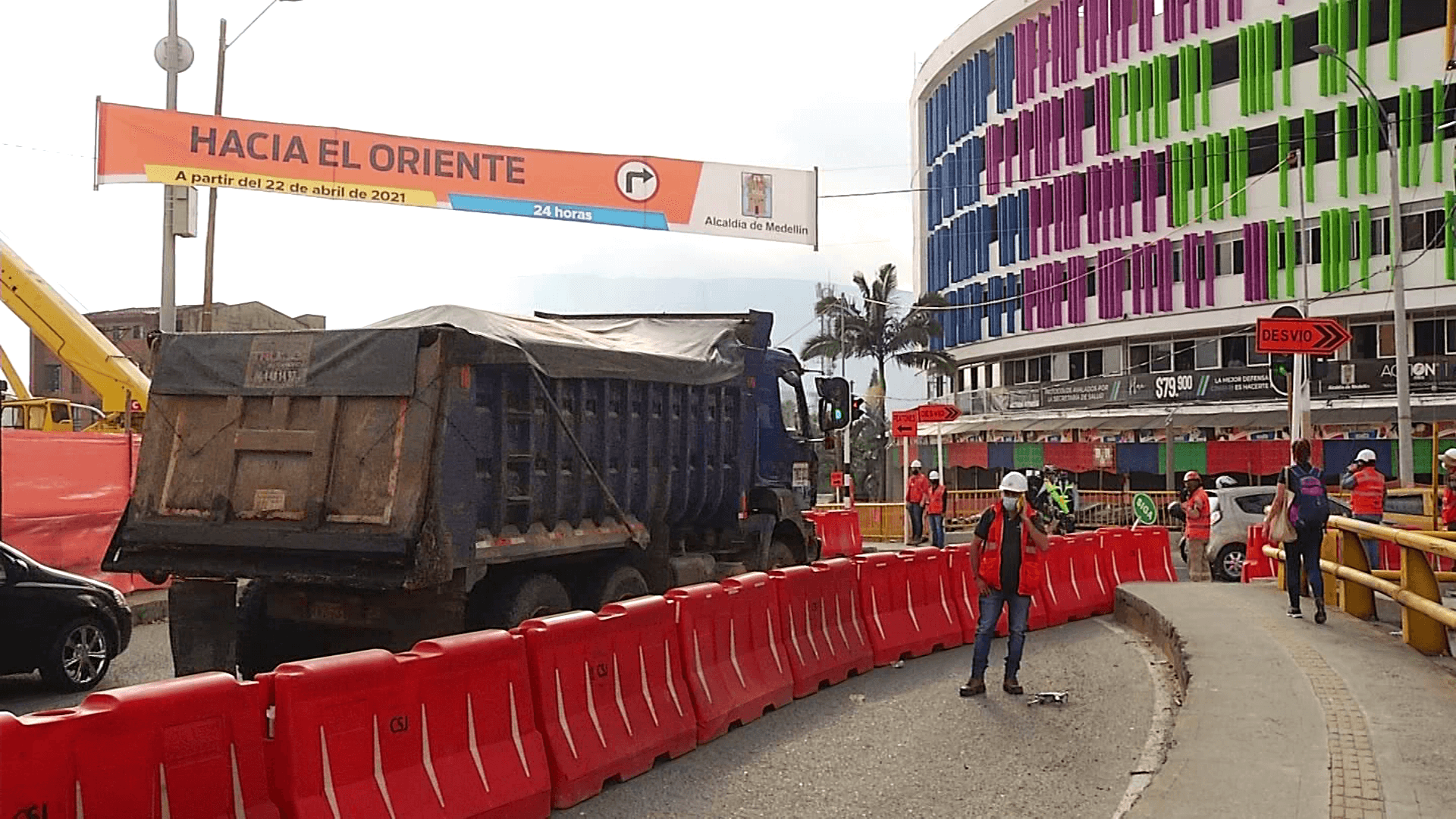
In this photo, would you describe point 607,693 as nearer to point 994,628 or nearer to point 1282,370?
point 994,628

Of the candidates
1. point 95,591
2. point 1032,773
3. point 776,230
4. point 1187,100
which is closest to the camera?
point 1032,773

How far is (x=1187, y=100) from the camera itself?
4603cm

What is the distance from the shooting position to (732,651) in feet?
29.6

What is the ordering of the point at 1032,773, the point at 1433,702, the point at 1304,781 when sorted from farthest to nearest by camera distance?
the point at 1433,702 → the point at 1032,773 → the point at 1304,781

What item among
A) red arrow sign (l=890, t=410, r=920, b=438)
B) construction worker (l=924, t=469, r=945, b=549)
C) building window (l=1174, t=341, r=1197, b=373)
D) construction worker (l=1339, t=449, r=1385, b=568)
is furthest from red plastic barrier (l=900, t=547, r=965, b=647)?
building window (l=1174, t=341, r=1197, b=373)

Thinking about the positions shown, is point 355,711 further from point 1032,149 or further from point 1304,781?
point 1032,149

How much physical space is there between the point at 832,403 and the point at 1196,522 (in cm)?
693

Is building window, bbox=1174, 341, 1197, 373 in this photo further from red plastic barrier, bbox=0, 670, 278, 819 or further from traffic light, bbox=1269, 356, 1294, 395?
red plastic barrier, bbox=0, 670, 278, 819

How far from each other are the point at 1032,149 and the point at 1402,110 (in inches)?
615

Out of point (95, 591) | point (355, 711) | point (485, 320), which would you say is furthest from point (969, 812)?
point (95, 591)

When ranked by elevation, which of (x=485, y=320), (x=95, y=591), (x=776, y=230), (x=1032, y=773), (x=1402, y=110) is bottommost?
(x=1032, y=773)

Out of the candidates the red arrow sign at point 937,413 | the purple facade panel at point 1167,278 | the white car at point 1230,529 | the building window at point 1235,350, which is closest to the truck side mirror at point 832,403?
the white car at point 1230,529

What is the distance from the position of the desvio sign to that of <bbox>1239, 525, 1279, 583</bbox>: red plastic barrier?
8081 mm

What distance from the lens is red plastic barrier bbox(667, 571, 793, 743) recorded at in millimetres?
8391
